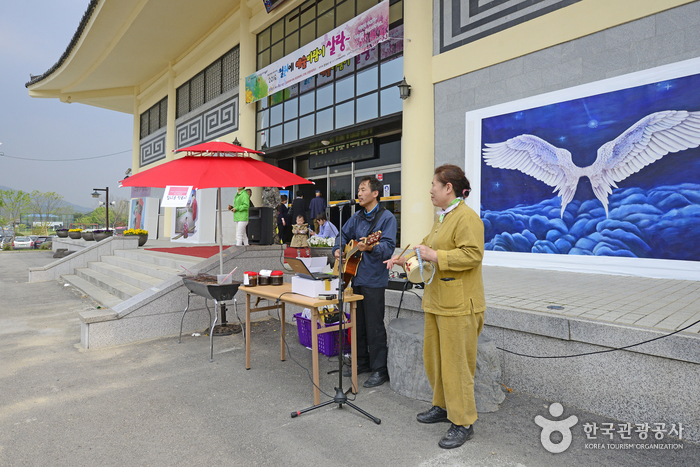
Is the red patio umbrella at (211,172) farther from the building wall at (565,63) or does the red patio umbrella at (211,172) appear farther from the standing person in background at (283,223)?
the standing person in background at (283,223)

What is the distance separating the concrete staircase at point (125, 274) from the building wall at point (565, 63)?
19.9ft

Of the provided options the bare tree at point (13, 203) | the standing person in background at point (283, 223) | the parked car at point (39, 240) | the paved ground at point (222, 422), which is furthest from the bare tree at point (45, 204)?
the paved ground at point (222, 422)

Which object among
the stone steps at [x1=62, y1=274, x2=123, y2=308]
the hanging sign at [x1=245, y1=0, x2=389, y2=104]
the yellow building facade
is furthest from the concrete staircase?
the hanging sign at [x1=245, y1=0, x2=389, y2=104]

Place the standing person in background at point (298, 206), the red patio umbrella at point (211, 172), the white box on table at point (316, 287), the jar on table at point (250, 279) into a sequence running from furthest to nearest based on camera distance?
the standing person in background at point (298, 206) < the red patio umbrella at point (211, 172) < the jar on table at point (250, 279) < the white box on table at point (316, 287)

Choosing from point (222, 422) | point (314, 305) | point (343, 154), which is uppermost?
point (343, 154)

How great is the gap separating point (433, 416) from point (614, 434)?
129 cm

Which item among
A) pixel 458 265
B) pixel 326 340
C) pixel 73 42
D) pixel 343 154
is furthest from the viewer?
pixel 73 42

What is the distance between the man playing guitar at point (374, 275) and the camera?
4.04 meters

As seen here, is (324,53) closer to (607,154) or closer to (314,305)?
(607,154)

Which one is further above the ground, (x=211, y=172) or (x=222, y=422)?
(x=211, y=172)

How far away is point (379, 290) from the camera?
4.10 meters

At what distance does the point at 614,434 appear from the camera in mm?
2957

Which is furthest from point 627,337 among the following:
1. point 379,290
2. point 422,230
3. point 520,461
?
point 422,230

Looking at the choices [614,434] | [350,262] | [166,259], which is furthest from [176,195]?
[614,434]
